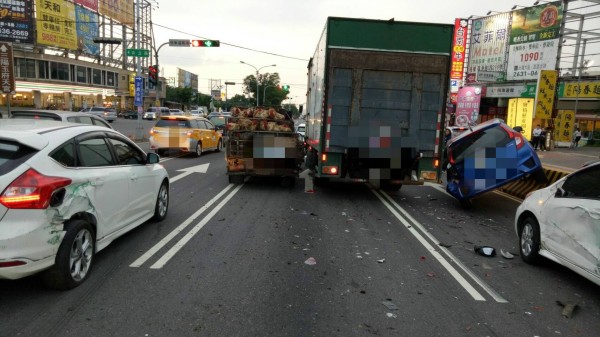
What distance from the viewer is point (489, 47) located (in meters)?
36.1

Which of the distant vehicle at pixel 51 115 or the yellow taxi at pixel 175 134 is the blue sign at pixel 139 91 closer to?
the yellow taxi at pixel 175 134

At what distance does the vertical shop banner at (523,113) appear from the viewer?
29.2 metres

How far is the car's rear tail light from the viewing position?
3.74 meters

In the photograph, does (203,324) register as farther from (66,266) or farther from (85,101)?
(85,101)

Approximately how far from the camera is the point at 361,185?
12328 millimetres

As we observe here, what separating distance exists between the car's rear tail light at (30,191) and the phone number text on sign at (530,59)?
33.5 m

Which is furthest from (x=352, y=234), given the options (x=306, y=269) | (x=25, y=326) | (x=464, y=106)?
(x=464, y=106)

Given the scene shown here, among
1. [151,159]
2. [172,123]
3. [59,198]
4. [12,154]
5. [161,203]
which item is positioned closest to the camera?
[12,154]

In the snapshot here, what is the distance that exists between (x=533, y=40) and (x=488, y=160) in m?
28.8

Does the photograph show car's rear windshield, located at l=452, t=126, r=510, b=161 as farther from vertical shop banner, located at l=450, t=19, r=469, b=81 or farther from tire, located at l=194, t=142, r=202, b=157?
vertical shop banner, located at l=450, t=19, r=469, b=81

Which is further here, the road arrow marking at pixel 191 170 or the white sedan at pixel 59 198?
the road arrow marking at pixel 191 170

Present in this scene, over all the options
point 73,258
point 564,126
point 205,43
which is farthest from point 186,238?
point 564,126

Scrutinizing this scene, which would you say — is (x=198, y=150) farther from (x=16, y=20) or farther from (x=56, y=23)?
(x=56, y=23)

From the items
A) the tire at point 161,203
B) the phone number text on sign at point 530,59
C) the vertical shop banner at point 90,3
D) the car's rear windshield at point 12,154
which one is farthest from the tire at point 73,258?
the vertical shop banner at point 90,3
